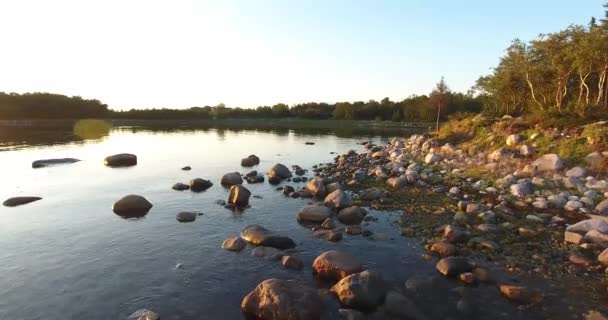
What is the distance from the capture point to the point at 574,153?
2072 centimetres

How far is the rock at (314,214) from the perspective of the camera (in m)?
15.6

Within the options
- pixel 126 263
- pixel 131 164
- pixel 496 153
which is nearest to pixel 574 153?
pixel 496 153

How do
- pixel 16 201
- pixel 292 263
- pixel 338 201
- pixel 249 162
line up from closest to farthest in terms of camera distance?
pixel 292 263 < pixel 338 201 < pixel 16 201 < pixel 249 162

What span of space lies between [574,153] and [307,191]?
1567 cm

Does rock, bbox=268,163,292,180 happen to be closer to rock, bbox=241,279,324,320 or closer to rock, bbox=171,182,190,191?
rock, bbox=171,182,190,191

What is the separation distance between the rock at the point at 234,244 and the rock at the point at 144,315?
4.09 metres

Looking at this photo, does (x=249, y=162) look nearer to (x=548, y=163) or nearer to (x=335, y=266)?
(x=548, y=163)

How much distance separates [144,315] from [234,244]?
174 inches

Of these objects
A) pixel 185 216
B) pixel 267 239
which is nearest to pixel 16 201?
pixel 185 216

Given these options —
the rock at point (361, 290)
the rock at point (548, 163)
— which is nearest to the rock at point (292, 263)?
the rock at point (361, 290)

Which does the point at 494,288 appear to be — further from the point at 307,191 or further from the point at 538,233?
the point at 307,191

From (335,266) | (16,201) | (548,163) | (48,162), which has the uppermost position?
(548,163)

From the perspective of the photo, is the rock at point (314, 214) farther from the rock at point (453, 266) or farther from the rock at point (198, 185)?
the rock at point (198, 185)

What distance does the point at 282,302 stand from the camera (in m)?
8.31
